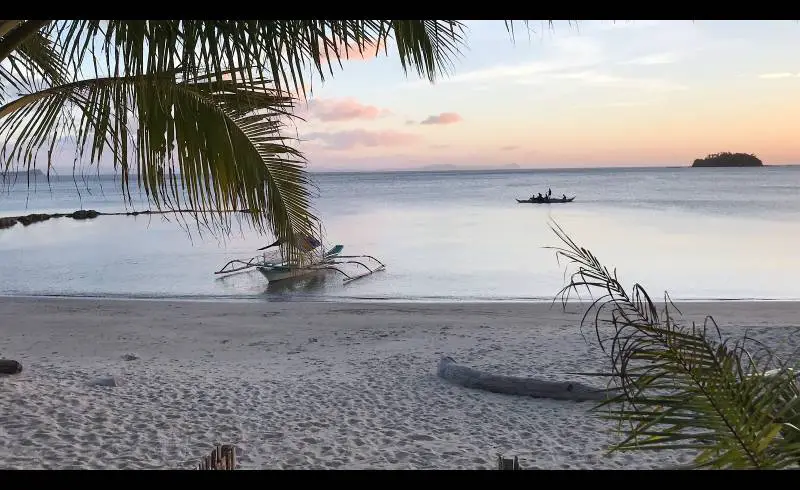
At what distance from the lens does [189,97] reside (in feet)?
8.57

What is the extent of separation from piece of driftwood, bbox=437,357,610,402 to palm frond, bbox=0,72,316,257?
3.22 m

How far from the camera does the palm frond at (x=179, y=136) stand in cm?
243

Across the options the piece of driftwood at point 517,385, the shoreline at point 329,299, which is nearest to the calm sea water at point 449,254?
the shoreline at point 329,299

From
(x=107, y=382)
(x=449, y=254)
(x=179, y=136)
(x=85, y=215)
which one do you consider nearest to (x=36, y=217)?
(x=85, y=215)

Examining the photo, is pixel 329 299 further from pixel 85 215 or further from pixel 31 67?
pixel 85 215

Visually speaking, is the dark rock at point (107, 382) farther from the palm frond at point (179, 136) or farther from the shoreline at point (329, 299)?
the shoreline at point (329, 299)

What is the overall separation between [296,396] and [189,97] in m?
3.64

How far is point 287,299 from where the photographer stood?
12.7 meters

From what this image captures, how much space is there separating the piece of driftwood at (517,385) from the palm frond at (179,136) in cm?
322

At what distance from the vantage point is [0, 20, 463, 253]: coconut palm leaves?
1.67 m

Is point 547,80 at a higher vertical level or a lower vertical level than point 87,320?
higher
